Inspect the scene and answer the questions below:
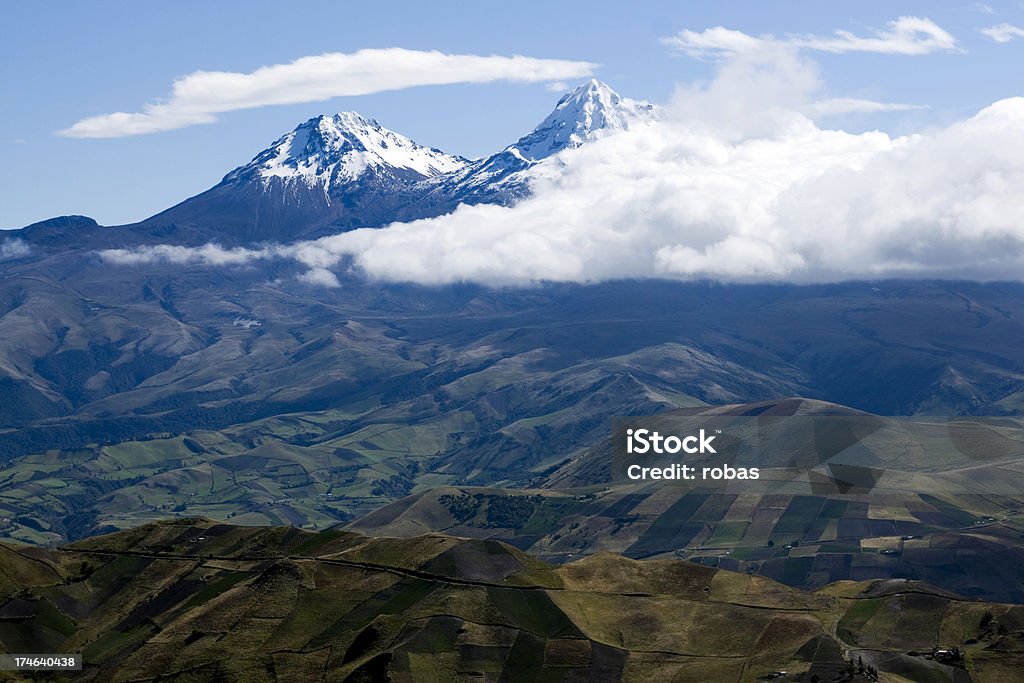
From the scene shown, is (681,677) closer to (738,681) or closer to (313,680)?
(738,681)

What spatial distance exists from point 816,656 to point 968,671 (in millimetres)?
23175

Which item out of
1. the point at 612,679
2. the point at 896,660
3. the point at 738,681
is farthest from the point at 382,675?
the point at 896,660

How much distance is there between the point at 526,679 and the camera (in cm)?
19900

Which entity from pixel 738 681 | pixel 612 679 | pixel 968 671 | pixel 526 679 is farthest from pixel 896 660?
pixel 526 679

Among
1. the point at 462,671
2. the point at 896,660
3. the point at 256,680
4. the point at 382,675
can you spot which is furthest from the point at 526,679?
the point at 896,660

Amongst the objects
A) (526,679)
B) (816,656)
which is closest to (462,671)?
(526,679)

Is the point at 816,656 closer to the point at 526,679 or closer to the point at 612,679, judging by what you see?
the point at 612,679

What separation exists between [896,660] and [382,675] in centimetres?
8089

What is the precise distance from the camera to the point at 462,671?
199 metres

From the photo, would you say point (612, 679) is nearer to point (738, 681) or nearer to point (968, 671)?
point (738, 681)

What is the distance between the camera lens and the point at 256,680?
199500 mm

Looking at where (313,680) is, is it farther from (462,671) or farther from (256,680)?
(462,671)

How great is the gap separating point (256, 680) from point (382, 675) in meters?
22.1

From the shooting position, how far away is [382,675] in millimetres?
192750
